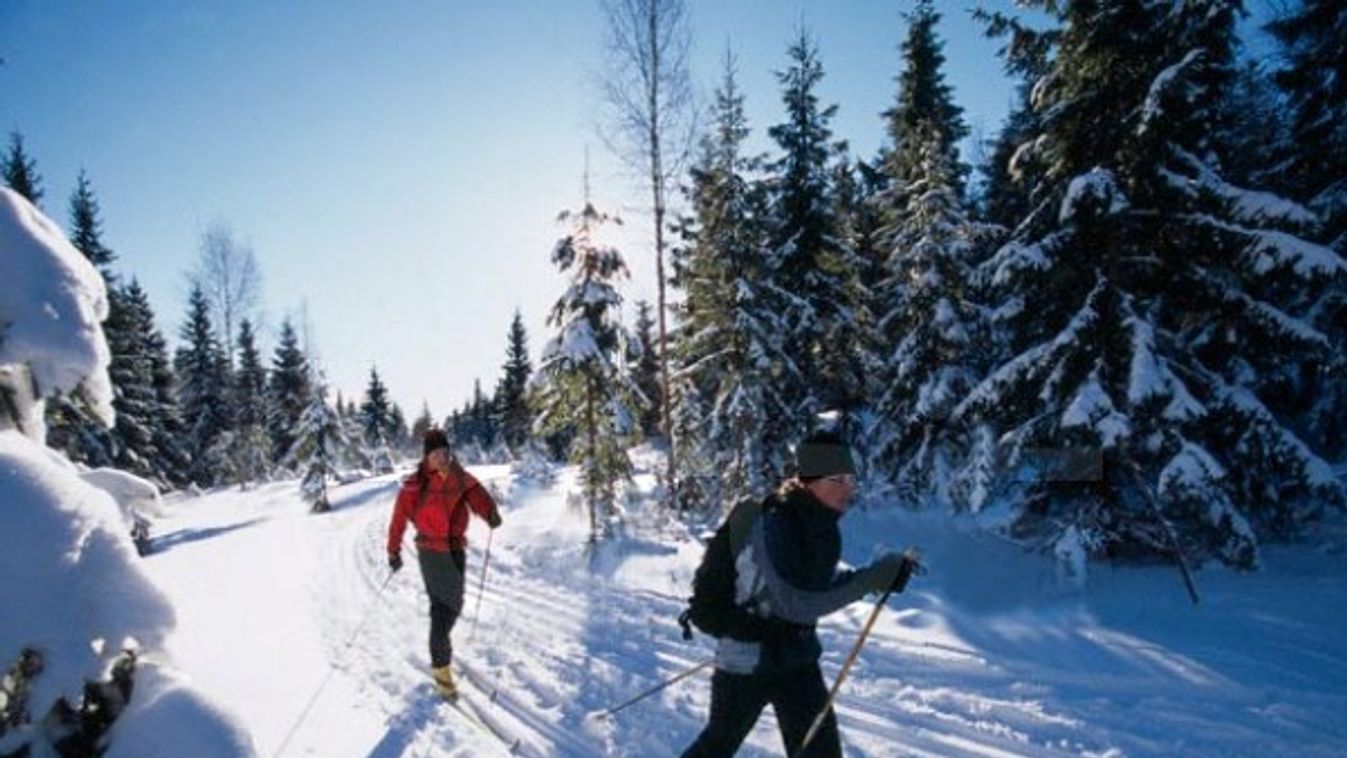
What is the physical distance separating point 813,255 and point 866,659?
1356 cm

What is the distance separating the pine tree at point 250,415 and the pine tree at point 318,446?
10966mm

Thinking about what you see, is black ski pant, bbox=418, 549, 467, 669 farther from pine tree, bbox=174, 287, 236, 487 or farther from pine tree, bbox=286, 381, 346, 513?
pine tree, bbox=174, 287, 236, 487

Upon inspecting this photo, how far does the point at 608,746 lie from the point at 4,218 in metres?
5.60

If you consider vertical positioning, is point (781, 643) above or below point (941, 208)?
below

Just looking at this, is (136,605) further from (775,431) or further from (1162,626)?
(775,431)

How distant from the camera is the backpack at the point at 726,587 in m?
4.16

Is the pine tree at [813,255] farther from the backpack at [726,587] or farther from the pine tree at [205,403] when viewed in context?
the pine tree at [205,403]

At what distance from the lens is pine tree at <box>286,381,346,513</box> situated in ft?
115

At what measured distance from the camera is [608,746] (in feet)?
21.3

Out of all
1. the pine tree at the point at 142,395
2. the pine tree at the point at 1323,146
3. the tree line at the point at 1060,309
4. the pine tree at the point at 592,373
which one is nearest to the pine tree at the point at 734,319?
the tree line at the point at 1060,309

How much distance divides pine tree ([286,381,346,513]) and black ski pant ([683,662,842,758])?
32325 millimetres

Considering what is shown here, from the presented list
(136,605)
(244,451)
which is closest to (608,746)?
(136,605)

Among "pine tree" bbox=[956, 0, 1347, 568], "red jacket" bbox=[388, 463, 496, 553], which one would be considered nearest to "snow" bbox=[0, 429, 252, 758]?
"red jacket" bbox=[388, 463, 496, 553]

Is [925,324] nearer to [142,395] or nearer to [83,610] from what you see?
[83,610]
